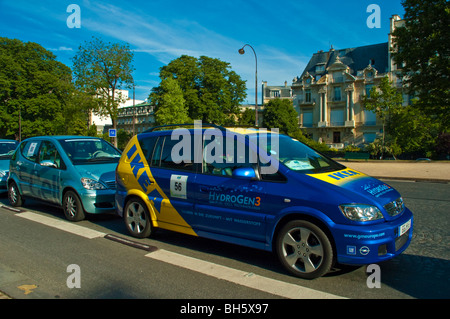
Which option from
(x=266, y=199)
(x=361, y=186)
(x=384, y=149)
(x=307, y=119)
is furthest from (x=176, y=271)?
(x=307, y=119)

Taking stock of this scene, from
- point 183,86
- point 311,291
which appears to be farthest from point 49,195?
point 183,86

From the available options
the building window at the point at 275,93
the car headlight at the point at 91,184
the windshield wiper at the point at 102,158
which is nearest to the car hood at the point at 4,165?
the windshield wiper at the point at 102,158

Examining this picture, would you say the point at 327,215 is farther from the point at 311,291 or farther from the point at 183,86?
the point at 183,86

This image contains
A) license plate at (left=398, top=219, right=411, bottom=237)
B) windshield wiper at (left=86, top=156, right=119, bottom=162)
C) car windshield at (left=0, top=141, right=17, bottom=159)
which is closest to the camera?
license plate at (left=398, top=219, right=411, bottom=237)

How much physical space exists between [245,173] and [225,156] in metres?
0.65

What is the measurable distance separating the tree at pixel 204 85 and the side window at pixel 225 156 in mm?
44645

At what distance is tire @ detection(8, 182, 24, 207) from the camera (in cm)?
916

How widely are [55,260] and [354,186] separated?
413 centimetres

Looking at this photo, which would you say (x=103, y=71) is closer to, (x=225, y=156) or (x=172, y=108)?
(x=172, y=108)

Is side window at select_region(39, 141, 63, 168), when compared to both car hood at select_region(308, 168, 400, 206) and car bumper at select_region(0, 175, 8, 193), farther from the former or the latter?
car hood at select_region(308, 168, 400, 206)

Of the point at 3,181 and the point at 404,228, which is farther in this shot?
the point at 3,181

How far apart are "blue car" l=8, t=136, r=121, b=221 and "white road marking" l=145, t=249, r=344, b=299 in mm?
2547

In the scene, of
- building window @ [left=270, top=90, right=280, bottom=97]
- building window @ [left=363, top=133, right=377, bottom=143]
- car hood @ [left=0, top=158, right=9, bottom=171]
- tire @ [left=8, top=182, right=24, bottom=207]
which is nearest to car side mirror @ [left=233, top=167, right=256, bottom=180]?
tire @ [left=8, top=182, right=24, bottom=207]

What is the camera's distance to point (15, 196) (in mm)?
9242
